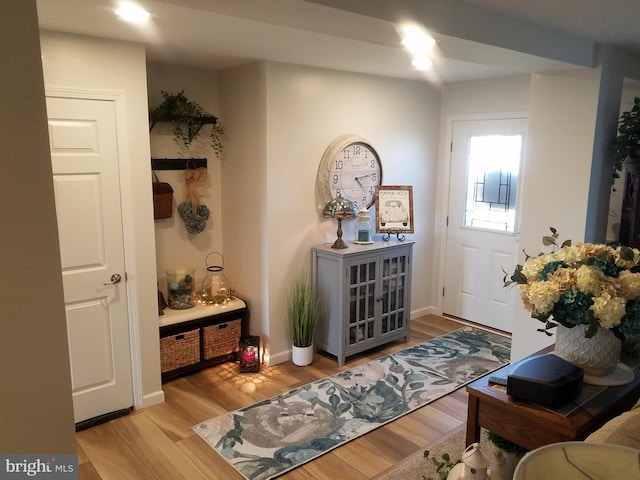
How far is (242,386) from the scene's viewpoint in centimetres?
362

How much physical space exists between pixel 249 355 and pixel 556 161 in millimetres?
2628

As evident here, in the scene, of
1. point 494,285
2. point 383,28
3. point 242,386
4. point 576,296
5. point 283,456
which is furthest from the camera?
point 494,285

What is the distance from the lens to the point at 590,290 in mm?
1655

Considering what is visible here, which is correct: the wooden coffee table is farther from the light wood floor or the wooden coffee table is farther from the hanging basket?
the hanging basket

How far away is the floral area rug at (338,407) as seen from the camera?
2.83 metres

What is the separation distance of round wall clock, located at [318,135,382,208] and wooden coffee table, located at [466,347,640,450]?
2.51m

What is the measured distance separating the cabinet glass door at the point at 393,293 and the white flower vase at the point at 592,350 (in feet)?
7.80

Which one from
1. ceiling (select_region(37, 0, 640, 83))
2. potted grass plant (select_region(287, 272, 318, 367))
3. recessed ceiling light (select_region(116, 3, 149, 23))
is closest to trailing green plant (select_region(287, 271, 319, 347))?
potted grass plant (select_region(287, 272, 318, 367))

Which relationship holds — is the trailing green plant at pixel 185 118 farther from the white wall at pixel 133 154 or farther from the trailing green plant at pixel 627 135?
the trailing green plant at pixel 627 135

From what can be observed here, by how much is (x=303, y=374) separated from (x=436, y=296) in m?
2.03

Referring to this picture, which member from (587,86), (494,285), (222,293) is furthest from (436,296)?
(587,86)

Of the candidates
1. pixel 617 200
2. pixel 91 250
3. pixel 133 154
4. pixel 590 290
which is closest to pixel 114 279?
pixel 91 250

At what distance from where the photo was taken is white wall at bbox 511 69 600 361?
10.2 feet

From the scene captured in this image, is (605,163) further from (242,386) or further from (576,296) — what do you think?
(242,386)
